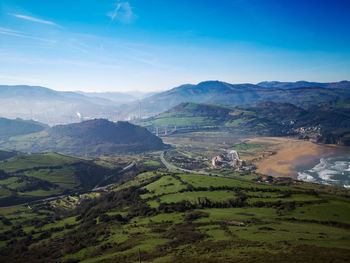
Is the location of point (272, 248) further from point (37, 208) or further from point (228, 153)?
point (228, 153)

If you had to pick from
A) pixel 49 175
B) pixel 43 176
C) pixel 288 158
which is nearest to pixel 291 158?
pixel 288 158

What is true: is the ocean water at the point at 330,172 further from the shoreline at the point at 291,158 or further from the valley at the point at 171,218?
the shoreline at the point at 291,158

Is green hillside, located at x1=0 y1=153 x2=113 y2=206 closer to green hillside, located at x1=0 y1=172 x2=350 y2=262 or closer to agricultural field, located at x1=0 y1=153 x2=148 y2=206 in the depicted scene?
agricultural field, located at x1=0 y1=153 x2=148 y2=206

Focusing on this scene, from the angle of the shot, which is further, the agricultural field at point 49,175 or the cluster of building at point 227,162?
the cluster of building at point 227,162

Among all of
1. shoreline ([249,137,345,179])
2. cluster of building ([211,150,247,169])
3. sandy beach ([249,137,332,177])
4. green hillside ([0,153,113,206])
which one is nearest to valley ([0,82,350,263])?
green hillside ([0,153,113,206])

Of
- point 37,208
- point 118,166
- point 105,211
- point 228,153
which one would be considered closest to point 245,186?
point 105,211

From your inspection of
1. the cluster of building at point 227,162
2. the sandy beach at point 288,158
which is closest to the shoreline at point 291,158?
the sandy beach at point 288,158

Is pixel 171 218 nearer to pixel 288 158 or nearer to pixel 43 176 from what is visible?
pixel 43 176

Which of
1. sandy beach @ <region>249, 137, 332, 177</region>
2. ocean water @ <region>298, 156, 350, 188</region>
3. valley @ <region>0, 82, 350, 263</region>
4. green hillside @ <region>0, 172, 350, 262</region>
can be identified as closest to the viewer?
green hillside @ <region>0, 172, 350, 262</region>
